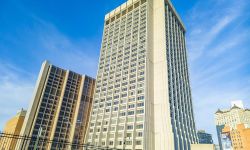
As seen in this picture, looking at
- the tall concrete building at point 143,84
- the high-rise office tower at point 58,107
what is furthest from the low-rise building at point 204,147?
the high-rise office tower at point 58,107

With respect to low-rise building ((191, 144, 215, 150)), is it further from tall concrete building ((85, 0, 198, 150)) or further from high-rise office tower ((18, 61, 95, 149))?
high-rise office tower ((18, 61, 95, 149))

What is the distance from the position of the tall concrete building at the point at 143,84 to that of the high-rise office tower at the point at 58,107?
26647 millimetres

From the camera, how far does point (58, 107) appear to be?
360ft

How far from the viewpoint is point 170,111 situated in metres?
75.9

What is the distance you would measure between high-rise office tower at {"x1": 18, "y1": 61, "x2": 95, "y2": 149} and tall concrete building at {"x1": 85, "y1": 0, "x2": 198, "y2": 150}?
87.4 feet

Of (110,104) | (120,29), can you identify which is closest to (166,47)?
(120,29)

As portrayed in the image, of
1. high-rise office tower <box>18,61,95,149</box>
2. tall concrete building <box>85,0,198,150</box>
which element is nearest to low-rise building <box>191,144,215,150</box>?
tall concrete building <box>85,0,198,150</box>

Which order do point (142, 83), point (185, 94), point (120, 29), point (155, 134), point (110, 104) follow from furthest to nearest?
point (120, 29), point (185, 94), point (110, 104), point (142, 83), point (155, 134)

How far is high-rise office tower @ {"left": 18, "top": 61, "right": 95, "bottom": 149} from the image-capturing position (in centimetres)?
10000

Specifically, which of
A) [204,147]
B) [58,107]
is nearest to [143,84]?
[204,147]

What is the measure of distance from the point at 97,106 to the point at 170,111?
112 ft

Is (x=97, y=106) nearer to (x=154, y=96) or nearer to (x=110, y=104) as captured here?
(x=110, y=104)

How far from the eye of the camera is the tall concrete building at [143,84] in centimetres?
7269

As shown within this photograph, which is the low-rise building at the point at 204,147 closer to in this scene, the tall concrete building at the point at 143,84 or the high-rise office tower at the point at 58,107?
the tall concrete building at the point at 143,84
